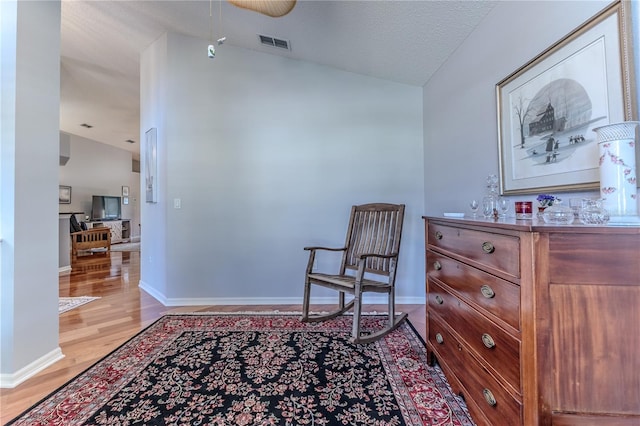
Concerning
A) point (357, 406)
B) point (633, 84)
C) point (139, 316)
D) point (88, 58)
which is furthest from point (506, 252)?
point (88, 58)

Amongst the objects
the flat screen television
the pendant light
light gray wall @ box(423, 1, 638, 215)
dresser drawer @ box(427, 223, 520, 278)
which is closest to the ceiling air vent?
the pendant light

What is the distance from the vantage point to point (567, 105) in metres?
1.22

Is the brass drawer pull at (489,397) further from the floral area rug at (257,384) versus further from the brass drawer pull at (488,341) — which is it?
the floral area rug at (257,384)

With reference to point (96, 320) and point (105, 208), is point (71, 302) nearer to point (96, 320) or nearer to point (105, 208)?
point (96, 320)

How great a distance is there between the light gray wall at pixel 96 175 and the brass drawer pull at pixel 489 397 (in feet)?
32.4

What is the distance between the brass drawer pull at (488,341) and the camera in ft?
3.33

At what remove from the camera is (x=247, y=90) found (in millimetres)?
2924

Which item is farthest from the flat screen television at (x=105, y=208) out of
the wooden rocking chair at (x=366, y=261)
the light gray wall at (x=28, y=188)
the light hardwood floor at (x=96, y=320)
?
the wooden rocking chair at (x=366, y=261)

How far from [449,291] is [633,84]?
1081mm

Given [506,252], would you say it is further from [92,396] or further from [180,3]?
[180,3]

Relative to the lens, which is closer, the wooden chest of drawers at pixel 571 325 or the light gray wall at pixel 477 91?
the wooden chest of drawers at pixel 571 325

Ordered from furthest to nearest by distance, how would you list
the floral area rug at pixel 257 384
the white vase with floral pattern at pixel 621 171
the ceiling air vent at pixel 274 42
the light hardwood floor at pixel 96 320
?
1. the ceiling air vent at pixel 274 42
2. the light hardwood floor at pixel 96 320
3. the floral area rug at pixel 257 384
4. the white vase with floral pattern at pixel 621 171

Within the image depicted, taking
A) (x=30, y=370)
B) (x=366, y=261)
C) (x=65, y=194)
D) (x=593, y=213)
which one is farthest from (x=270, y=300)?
(x=65, y=194)

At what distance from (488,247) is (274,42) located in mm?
2716
